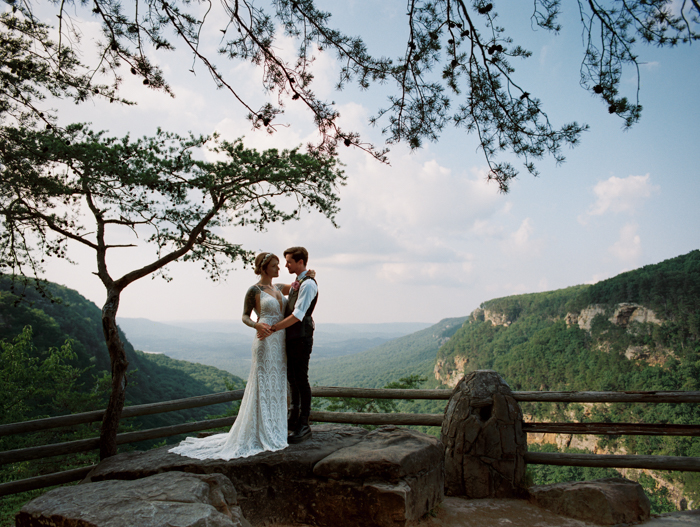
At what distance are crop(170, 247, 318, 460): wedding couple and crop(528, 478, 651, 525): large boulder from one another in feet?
7.64

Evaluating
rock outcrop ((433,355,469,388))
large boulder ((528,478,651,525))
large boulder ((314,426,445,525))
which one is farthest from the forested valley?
large boulder ((314,426,445,525))

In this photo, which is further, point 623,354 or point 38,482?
point 623,354

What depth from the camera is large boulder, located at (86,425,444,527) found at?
3031mm

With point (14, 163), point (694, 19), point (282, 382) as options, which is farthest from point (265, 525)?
point (694, 19)

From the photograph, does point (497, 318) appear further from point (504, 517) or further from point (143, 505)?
point (143, 505)

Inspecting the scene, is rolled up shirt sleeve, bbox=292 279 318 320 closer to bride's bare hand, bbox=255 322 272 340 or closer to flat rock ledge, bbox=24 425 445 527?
bride's bare hand, bbox=255 322 272 340

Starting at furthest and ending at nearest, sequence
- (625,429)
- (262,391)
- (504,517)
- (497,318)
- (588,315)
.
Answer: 1. (497,318)
2. (588,315)
3. (625,429)
4. (262,391)
5. (504,517)

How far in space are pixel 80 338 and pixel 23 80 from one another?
28.2 metres

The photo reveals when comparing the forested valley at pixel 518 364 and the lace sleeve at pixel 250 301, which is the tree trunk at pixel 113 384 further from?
the lace sleeve at pixel 250 301

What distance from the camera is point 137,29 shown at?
2.89 metres

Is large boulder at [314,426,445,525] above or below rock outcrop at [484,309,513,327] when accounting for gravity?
below

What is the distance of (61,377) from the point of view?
52.9ft

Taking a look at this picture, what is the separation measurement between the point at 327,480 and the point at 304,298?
1.48 metres

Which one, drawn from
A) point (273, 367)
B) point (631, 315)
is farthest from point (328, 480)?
point (631, 315)
